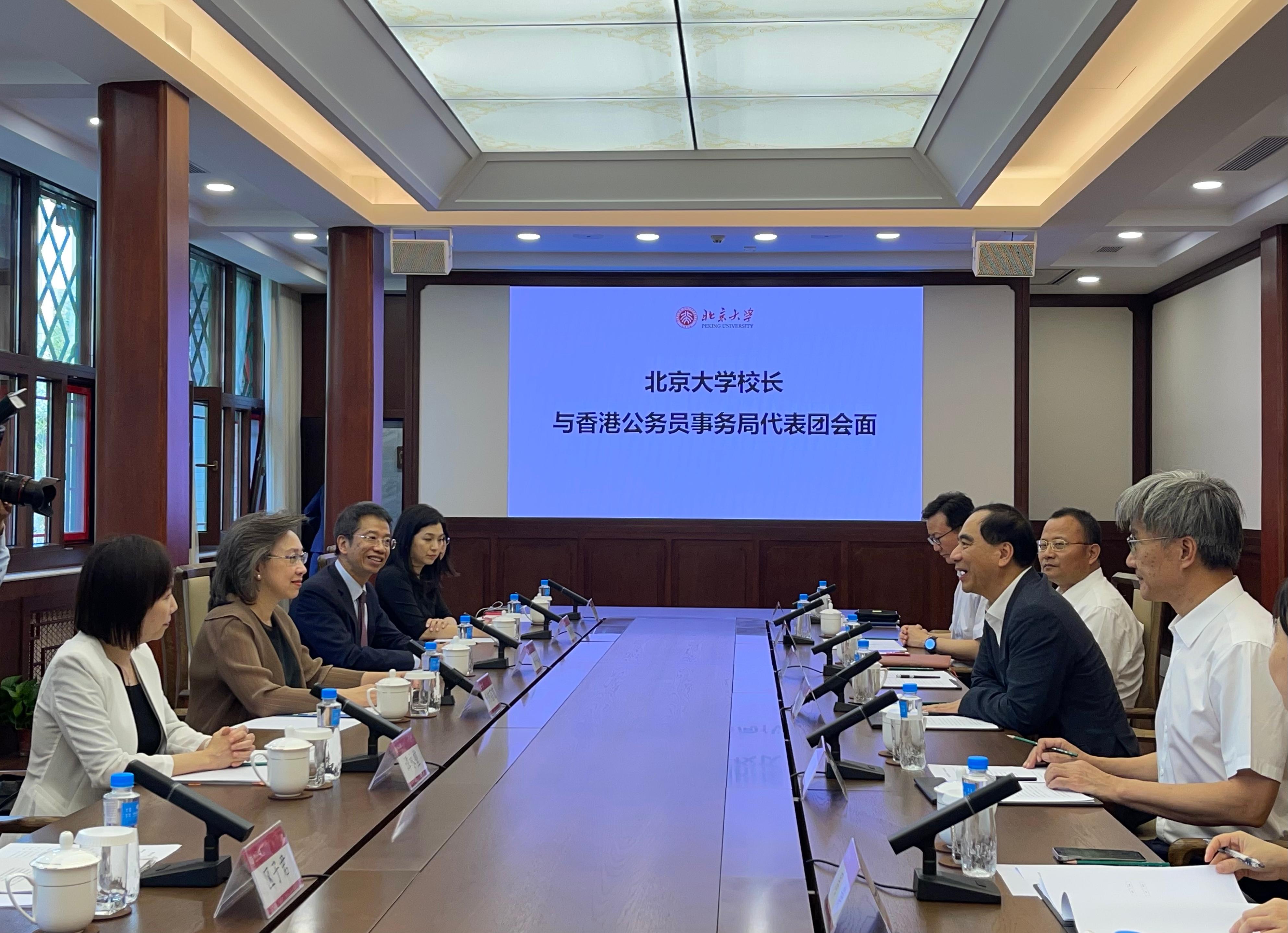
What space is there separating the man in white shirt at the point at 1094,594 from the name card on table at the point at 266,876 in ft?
9.47

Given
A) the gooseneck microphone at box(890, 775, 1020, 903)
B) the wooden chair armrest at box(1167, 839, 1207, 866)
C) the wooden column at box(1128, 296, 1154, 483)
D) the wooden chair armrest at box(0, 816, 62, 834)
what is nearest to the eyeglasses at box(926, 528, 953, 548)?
the wooden chair armrest at box(1167, 839, 1207, 866)

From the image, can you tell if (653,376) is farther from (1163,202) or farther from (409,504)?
(1163,202)

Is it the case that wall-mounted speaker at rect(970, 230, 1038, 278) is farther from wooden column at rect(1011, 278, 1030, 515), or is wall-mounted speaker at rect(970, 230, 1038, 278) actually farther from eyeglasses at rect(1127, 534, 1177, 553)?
eyeglasses at rect(1127, 534, 1177, 553)

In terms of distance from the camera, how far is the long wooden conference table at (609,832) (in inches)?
65.0

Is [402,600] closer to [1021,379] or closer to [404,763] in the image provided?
[404,763]

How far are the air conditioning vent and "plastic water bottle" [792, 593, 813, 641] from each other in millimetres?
3188

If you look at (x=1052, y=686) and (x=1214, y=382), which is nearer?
(x=1052, y=686)

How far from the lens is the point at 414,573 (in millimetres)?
5098

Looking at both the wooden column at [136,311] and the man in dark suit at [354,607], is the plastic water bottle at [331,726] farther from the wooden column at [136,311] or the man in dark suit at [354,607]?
the wooden column at [136,311]

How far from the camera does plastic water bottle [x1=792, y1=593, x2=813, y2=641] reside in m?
4.77

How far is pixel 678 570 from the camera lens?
8828mm

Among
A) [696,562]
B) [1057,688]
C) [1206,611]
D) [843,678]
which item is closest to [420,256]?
[696,562]

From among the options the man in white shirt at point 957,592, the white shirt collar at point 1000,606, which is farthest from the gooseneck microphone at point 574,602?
the white shirt collar at point 1000,606

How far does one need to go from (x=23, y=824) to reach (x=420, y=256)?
5.10 metres
